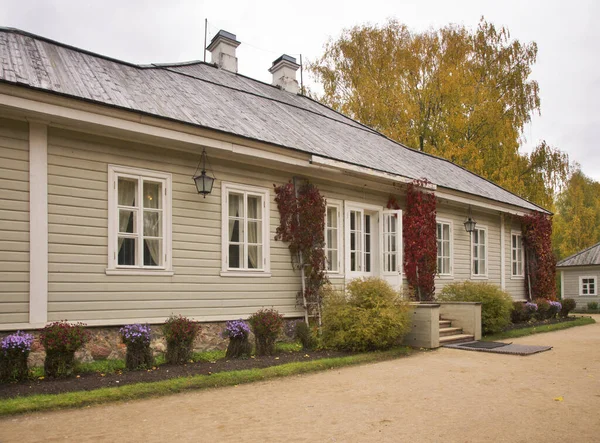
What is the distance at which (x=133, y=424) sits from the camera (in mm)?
4441

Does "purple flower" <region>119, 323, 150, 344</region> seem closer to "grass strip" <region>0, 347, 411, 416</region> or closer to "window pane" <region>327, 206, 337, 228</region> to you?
"grass strip" <region>0, 347, 411, 416</region>

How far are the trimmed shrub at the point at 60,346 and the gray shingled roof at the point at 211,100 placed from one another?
9.59 feet

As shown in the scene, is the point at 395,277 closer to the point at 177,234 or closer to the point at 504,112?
the point at 177,234

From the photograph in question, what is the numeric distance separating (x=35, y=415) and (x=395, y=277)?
803cm

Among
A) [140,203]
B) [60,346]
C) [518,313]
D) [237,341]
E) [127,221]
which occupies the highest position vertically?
[140,203]

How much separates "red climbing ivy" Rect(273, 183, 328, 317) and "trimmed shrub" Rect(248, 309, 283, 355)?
1.73m

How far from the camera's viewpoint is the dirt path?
419 cm

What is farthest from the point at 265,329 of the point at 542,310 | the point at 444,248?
the point at 542,310

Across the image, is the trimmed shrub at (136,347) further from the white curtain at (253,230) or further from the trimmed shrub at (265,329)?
the white curtain at (253,230)

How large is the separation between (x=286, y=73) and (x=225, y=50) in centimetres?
232

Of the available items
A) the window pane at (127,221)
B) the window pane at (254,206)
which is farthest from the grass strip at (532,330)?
the window pane at (127,221)

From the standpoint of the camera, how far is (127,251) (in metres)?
7.45

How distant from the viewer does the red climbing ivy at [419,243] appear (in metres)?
11.8

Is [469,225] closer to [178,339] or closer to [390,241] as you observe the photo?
[390,241]
